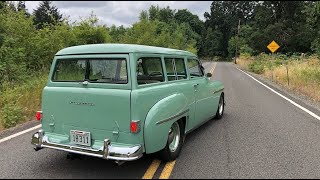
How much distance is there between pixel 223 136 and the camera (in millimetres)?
7051

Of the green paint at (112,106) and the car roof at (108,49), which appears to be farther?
the car roof at (108,49)

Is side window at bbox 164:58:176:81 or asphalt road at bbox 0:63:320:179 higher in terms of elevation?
side window at bbox 164:58:176:81

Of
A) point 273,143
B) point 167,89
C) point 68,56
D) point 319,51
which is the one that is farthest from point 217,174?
point 319,51

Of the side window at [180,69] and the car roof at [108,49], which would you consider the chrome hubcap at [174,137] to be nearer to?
the side window at [180,69]

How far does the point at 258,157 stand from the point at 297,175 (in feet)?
2.84

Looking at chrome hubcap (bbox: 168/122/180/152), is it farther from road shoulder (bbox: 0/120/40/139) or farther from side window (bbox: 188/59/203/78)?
road shoulder (bbox: 0/120/40/139)

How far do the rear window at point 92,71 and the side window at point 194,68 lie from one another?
2090 millimetres

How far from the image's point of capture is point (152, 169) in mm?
4965

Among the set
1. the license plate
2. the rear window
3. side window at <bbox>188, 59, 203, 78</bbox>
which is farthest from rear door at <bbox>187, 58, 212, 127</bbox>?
the license plate

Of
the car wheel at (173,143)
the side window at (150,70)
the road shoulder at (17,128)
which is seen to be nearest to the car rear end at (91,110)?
the side window at (150,70)

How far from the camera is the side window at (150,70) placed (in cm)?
528

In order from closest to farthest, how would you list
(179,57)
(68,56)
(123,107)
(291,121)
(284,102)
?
(123,107) → (68,56) → (179,57) → (291,121) → (284,102)

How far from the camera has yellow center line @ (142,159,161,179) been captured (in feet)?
15.4

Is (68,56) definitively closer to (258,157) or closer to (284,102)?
(258,157)
